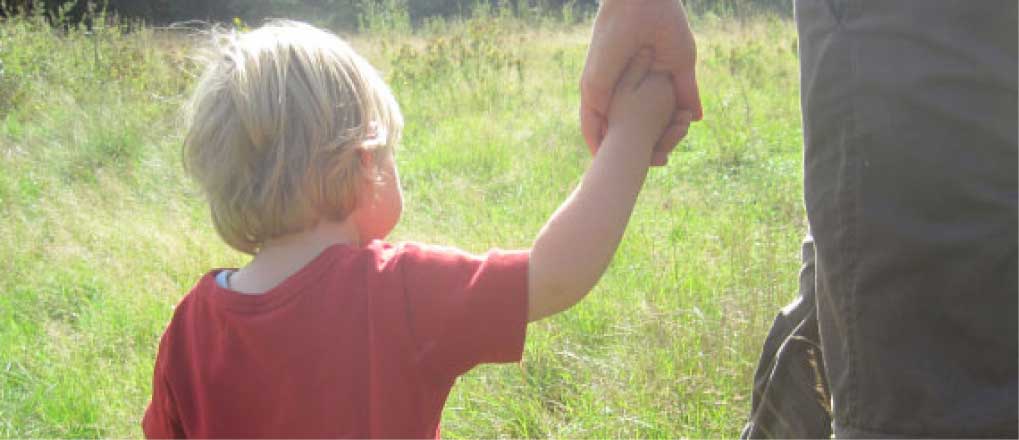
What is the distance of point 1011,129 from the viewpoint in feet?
3.37

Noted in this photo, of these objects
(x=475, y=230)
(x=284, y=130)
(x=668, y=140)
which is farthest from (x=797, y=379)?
(x=475, y=230)

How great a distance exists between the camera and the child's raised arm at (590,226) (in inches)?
49.6

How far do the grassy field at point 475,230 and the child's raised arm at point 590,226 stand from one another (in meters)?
0.92

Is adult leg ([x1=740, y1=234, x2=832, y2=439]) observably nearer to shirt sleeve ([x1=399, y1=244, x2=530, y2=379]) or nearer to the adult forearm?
the adult forearm

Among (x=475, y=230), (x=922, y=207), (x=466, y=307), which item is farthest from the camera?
(x=475, y=230)

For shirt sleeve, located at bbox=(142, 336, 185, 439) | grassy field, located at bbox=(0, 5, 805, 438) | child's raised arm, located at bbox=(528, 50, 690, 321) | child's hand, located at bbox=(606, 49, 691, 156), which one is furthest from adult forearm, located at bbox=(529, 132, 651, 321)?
grassy field, located at bbox=(0, 5, 805, 438)

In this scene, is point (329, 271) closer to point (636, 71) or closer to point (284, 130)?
point (284, 130)

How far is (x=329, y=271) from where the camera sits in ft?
4.28

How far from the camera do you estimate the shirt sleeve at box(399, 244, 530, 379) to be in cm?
124

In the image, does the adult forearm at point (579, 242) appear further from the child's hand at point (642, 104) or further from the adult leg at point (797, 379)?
the adult leg at point (797, 379)

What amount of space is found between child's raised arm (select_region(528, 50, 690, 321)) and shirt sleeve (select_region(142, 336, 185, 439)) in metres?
0.57

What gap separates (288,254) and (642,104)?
0.61 metres

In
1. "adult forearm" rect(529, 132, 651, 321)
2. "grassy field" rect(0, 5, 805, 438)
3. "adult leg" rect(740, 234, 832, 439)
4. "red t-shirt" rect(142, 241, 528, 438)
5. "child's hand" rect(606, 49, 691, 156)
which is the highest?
"child's hand" rect(606, 49, 691, 156)

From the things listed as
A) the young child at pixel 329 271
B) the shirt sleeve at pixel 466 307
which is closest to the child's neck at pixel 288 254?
the young child at pixel 329 271
